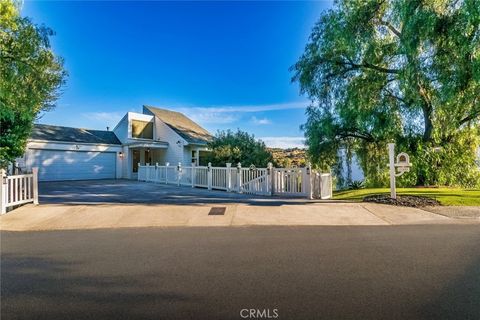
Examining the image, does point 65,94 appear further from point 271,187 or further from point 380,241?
point 380,241

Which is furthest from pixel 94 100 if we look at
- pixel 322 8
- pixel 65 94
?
pixel 322 8

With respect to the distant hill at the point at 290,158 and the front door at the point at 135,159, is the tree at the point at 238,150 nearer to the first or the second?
the distant hill at the point at 290,158

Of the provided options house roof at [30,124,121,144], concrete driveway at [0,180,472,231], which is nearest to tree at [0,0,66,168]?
concrete driveway at [0,180,472,231]

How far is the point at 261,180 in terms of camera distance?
39.4 ft

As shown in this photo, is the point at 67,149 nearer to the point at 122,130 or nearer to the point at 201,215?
the point at 122,130

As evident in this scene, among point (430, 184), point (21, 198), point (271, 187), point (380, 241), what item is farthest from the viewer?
point (430, 184)

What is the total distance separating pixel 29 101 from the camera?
1024 centimetres

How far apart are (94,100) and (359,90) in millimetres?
19439

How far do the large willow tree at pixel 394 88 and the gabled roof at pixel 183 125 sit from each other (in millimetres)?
10389

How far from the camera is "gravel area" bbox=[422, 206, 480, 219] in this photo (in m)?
7.17

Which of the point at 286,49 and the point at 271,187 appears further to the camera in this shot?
the point at 286,49

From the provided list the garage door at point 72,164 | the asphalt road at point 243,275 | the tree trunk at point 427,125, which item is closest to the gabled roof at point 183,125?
the garage door at point 72,164

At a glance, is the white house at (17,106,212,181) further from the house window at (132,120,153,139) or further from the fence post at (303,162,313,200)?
the fence post at (303,162,313,200)

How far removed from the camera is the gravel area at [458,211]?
717 cm
